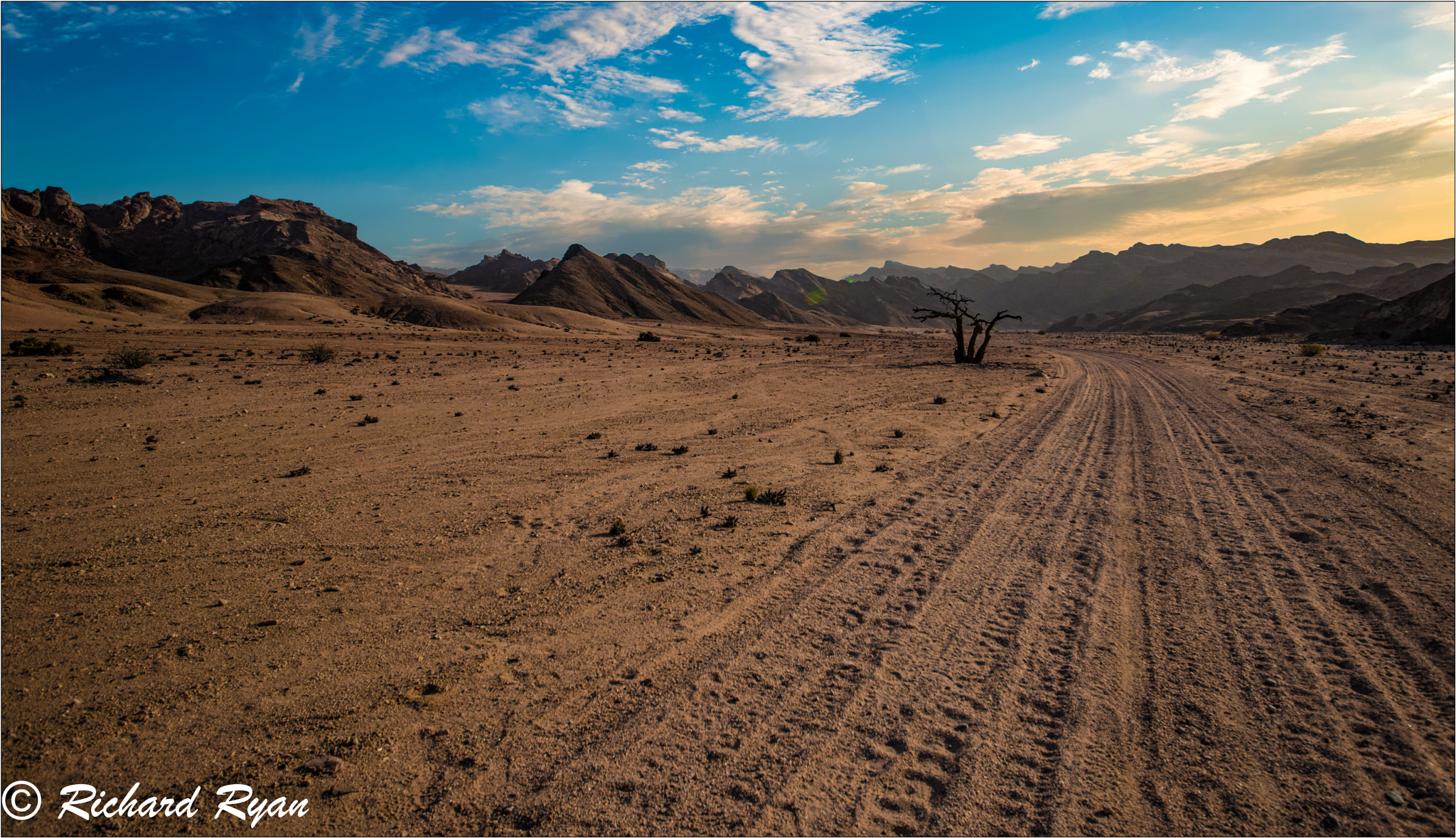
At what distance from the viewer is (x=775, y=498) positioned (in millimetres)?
9961

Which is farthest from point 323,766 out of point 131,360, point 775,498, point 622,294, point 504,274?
point 504,274

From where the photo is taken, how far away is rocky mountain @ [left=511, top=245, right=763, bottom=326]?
113 meters

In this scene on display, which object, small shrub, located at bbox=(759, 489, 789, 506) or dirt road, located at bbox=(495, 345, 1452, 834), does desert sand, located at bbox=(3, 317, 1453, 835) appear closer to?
dirt road, located at bbox=(495, 345, 1452, 834)

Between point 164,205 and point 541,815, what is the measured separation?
174 metres

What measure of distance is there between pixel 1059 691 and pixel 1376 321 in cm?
7855

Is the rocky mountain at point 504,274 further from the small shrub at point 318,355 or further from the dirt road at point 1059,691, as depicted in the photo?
the dirt road at point 1059,691

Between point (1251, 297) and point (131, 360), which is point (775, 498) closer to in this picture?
point (131, 360)

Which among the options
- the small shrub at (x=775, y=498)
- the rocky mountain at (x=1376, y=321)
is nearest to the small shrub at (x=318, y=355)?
the small shrub at (x=775, y=498)

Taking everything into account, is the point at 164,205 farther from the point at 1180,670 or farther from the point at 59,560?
the point at 1180,670

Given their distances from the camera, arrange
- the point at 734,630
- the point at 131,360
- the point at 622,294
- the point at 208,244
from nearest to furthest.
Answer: the point at 734,630 → the point at 131,360 → the point at 208,244 → the point at 622,294

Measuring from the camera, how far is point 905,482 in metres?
11.0

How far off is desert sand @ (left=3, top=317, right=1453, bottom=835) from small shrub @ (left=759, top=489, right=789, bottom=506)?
0.17m

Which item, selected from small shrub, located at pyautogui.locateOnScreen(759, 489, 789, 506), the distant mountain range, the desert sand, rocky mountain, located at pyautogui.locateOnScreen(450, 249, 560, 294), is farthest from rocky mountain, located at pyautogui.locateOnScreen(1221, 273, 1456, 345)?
rocky mountain, located at pyautogui.locateOnScreen(450, 249, 560, 294)

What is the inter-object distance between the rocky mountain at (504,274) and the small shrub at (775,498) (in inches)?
6707
